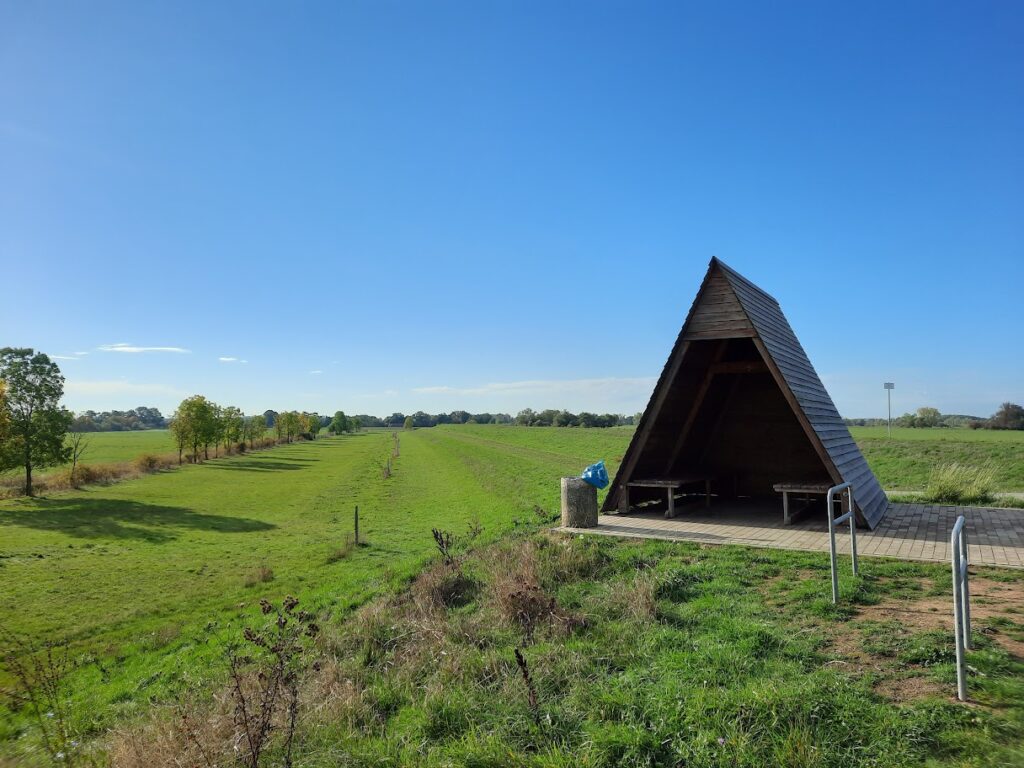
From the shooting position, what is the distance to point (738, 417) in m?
12.7

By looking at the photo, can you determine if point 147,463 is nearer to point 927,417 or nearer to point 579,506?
point 579,506

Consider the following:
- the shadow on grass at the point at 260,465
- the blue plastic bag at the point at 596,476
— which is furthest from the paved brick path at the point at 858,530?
the shadow on grass at the point at 260,465

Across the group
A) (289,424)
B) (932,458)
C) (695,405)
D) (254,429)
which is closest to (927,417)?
(932,458)

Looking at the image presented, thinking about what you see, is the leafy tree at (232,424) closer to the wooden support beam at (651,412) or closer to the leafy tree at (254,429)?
the leafy tree at (254,429)

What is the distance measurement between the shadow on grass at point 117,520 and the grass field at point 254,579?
97 mm

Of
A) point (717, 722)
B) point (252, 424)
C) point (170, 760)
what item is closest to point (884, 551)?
point (717, 722)

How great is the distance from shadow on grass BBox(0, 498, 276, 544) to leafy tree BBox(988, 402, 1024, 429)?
5619 cm

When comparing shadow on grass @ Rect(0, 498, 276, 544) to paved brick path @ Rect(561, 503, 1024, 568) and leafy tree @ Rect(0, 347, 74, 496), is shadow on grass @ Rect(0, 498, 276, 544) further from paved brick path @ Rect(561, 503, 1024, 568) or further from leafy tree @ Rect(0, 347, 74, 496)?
paved brick path @ Rect(561, 503, 1024, 568)

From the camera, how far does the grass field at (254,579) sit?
187 inches

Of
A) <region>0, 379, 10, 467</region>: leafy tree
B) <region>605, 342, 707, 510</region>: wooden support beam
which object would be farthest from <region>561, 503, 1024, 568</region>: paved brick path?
<region>0, 379, 10, 467</region>: leafy tree

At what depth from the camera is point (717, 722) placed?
3.98m

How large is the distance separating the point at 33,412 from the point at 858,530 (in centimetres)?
3557

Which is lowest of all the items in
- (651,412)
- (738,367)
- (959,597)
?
(959,597)

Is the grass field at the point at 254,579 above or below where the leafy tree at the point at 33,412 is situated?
below
